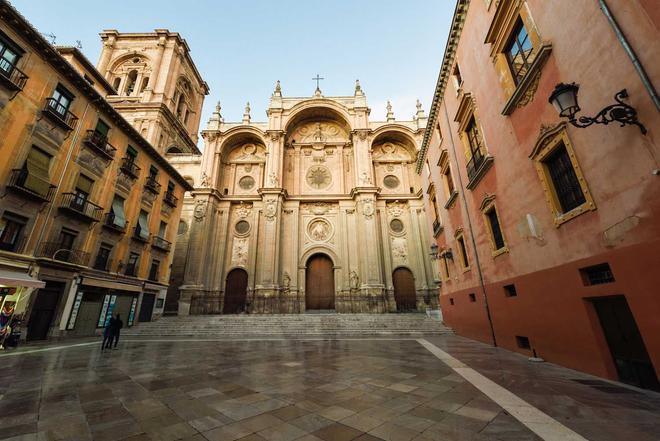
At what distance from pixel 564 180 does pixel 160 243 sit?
2156cm

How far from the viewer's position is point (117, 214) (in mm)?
15562

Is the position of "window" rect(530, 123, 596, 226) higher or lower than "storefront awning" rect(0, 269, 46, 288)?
higher

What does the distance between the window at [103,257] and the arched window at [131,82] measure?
27.0 meters

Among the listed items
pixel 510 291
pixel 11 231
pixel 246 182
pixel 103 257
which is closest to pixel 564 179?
pixel 510 291

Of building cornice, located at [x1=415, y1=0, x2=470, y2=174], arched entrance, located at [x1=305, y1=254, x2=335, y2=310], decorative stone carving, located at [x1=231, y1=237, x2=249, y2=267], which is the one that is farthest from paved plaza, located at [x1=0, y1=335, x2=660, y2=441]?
decorative stone carving, located at [x1=231, y1=237, x2=249, y2=267]

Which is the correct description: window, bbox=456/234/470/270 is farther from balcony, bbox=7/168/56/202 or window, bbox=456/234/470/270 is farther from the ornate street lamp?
balcony, bbox=7/168/56/202

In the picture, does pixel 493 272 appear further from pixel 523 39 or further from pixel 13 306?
pixel 13 306

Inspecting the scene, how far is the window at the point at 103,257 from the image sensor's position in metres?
14.3

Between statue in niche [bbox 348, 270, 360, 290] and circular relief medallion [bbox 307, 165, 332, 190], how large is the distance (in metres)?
9.51

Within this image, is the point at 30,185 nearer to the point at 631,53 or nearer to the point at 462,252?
the point at 631,53

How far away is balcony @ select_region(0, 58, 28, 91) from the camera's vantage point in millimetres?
10445

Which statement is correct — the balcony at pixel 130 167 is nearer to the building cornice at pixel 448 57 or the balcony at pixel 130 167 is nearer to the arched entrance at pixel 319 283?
the arched entrance at pixel 319 283

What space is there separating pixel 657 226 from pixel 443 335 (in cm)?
1059

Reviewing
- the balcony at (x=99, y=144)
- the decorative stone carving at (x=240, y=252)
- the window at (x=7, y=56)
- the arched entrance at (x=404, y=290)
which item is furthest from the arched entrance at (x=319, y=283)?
the window at (x=7, y=56)
